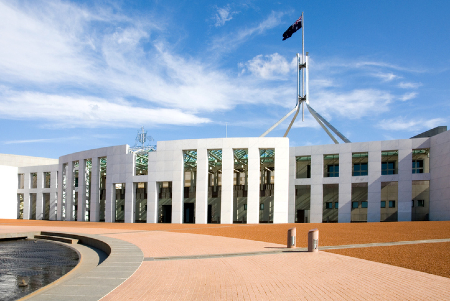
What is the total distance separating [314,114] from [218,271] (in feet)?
152

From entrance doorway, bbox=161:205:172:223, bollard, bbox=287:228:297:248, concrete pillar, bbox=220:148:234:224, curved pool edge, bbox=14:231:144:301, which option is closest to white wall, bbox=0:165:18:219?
entrance doorway, bbox=161:205:172:223

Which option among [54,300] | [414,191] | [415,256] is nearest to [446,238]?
[415,256]

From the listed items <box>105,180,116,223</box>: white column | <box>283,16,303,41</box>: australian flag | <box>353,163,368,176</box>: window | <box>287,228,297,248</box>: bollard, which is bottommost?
<box>105,180,116,223</box>: white column

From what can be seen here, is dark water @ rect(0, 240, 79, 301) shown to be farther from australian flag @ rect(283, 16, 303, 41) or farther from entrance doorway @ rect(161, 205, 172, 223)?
australian flag @ rect(283, 16, 303, 41)

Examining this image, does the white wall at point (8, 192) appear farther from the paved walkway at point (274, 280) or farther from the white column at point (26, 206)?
the paved walkway at point (274, 280)

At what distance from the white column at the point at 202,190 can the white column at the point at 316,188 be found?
39.7 ft

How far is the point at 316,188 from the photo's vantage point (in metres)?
44.3

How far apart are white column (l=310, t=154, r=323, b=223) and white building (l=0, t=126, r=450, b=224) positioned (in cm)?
11

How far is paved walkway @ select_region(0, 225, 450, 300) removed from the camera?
815 cm

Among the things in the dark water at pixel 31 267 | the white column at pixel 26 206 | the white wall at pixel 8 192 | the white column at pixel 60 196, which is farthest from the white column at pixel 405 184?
the white wall at pixel 8 192

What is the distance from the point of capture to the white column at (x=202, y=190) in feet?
141

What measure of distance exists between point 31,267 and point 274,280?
896 cm

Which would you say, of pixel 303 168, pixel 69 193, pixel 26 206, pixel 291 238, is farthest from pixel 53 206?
pixel 291 238

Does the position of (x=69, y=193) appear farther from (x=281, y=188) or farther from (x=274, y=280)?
(x=274, y=280)
